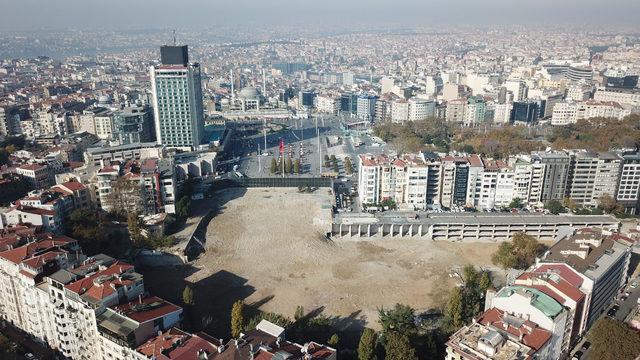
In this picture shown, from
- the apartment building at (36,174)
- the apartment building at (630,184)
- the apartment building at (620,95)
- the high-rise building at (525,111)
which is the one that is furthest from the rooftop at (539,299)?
the apartment building at (620,95)

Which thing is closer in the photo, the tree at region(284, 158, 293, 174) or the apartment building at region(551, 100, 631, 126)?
the tree at region(284, 158, 293, 174)

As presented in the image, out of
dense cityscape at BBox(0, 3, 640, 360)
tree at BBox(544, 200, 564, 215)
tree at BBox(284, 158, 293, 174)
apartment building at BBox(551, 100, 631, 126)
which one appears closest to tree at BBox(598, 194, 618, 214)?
dense cityscape at BBox(0, 3, 640, 360)

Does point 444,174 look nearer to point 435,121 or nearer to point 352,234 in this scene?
point 352,234

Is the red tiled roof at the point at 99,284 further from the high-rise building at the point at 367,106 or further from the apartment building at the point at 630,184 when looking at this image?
the high-rise building at the point at 367,106

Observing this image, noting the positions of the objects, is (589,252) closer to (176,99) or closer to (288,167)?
(288,167)

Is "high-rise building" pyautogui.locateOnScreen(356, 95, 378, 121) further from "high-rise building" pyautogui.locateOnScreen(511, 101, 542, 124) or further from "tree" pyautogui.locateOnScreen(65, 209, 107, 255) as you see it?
"tree" pyautogui.locateOnScreen(65, 209, 107, 255)

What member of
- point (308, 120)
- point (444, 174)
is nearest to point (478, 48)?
point (308, 120)
